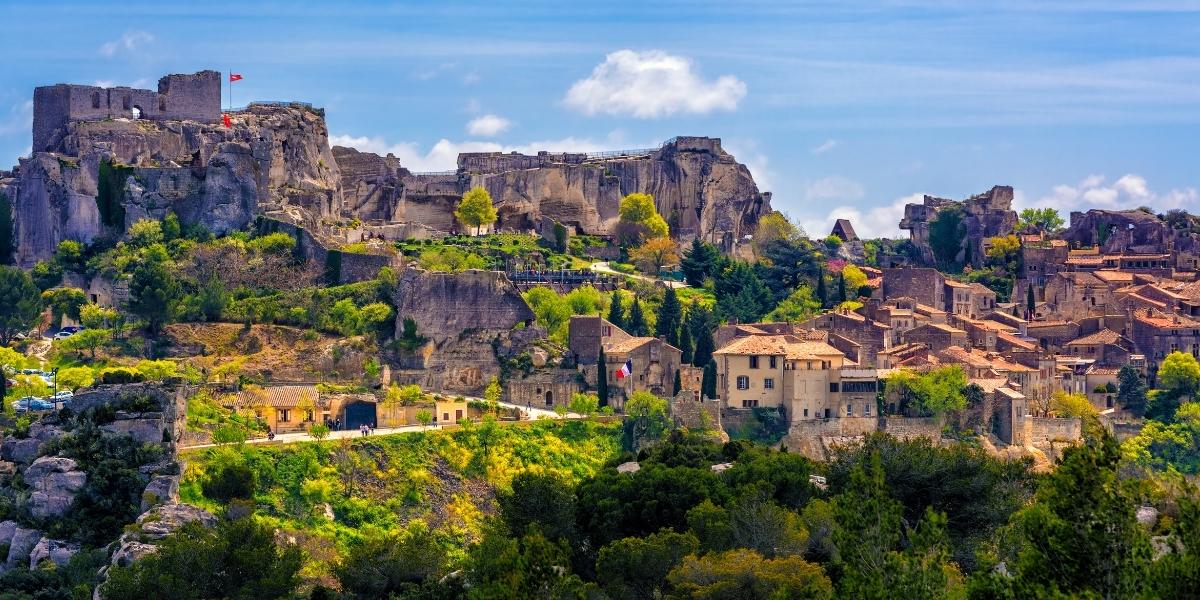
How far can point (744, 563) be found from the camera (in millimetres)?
53062

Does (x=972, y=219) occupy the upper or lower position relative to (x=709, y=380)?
upper

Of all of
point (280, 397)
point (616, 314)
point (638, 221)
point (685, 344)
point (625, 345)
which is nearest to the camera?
point (280, 397)

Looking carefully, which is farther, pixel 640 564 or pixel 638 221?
pixel 638 221

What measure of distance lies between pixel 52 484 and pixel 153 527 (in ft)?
19.0

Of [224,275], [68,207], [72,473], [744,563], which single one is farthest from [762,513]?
[68,207]

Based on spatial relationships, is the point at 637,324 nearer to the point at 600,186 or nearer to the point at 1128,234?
the point at 600,186

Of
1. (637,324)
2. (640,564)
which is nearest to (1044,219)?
(637,324)

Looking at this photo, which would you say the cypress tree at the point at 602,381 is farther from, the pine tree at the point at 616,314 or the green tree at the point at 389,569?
the green tree at the point at 389,569

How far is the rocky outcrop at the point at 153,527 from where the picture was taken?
58781 millimetres

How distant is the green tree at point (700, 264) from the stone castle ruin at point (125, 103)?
2180 centimetres

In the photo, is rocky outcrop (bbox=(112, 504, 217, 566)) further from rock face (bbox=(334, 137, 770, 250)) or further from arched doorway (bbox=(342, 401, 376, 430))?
rock face (bbox=(334, 137, 770, 250))

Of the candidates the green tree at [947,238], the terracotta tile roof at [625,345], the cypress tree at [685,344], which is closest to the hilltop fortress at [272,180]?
the green tree at [947,238]

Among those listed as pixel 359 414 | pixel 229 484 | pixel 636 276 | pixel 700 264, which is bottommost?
pixel 229 484

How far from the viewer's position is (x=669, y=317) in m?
90.4
